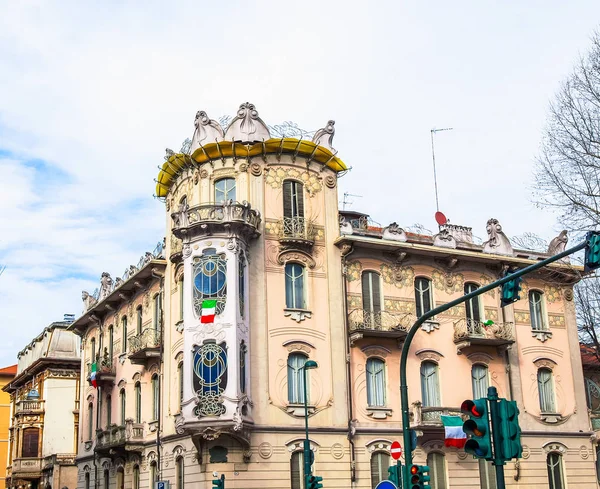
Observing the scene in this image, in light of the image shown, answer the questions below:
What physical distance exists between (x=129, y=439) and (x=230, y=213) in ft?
38.8

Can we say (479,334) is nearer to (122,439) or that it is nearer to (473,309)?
(473,309)

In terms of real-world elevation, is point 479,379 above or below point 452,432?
above

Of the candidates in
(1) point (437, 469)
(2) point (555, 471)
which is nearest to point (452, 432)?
(1) point (437, 469)

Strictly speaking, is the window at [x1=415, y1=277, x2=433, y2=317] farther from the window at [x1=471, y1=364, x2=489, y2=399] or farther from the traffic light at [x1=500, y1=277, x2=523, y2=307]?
the traffic light at [x1=500, y1=277, x2=523, y2=307]

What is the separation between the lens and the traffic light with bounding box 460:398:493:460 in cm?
1217

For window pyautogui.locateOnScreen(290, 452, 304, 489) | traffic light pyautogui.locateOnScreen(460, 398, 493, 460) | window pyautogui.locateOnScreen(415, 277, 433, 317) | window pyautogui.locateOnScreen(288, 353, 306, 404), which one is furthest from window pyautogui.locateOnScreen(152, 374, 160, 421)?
traffic light pyautogui.locateOnScreen(460, 398, 493, 460)

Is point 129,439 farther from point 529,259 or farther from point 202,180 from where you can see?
point 529,259

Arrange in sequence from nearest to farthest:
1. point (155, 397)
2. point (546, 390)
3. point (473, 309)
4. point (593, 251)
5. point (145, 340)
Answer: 1. point (593, 251)
2. point (155, 397)
3. point (145, 340)
4. point (473, 309)
5. point (546, 390)

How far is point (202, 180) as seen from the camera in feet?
117

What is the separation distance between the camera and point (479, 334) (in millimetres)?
36844

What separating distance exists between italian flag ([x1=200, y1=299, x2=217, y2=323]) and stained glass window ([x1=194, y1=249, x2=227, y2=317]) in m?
0.17

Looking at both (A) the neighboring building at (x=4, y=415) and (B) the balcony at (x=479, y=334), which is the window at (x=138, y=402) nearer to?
(B) the balcony at (x=479, y=334)

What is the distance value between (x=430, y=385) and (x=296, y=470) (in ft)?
23.6

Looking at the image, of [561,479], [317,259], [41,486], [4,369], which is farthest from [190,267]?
[4,369]
